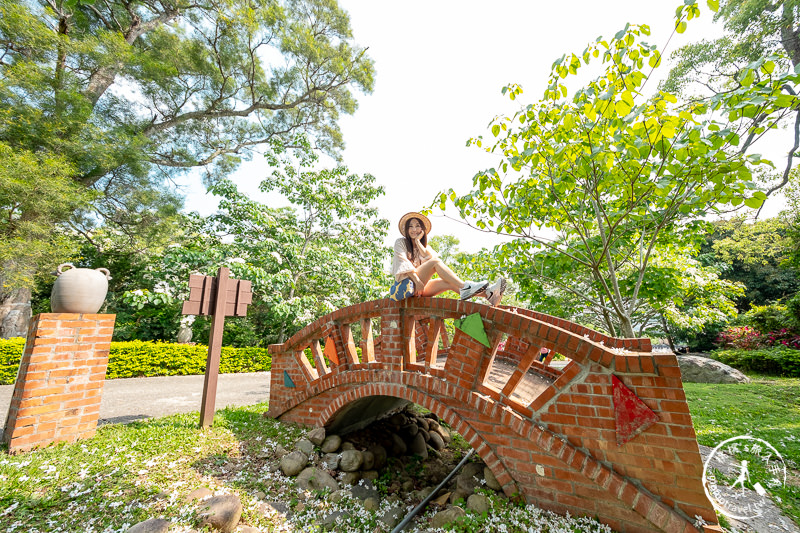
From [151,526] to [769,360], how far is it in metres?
18.1

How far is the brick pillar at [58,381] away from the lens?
3.62 metres

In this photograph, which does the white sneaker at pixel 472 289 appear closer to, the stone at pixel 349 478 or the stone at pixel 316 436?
the stone at pixel 349 478

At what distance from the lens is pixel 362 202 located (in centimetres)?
1279

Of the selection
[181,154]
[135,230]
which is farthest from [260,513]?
[181,154]

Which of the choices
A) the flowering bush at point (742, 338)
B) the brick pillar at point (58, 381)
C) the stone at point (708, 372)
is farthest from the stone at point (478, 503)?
the flowering bush at point (742, 338)

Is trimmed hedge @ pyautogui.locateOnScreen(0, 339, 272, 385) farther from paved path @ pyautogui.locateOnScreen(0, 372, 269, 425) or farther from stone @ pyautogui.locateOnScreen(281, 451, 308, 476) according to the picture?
stone @ pyautogui.locateOnScreen(281, 451, 308, 476)

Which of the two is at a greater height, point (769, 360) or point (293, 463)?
point (769, 360)

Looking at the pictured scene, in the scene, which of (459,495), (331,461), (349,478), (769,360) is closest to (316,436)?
(331,461)

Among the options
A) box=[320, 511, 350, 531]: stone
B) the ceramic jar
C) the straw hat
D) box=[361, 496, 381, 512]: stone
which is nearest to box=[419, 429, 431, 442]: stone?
box=[361, 496, 381, 512]: stone

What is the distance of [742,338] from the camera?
14.6 metres

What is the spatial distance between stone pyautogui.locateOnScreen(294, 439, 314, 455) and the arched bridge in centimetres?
48

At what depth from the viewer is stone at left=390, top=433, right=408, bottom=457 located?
5.01 m

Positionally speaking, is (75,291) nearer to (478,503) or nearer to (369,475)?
(369,475)

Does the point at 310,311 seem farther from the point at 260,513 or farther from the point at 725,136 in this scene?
the point at 725,136
